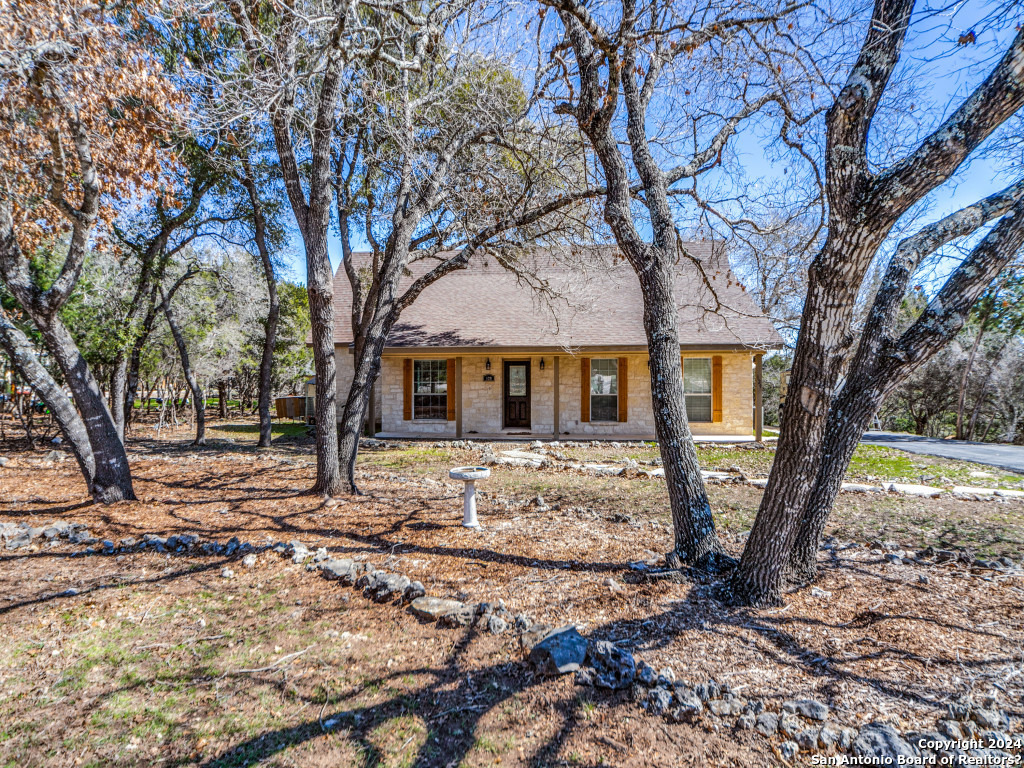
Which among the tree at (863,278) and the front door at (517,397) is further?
the front door at (517,397)

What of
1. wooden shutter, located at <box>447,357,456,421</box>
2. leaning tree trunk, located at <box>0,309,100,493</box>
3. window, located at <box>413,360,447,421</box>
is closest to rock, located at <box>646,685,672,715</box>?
leaning tree trunk, located at <box>0,309,100,493</box>

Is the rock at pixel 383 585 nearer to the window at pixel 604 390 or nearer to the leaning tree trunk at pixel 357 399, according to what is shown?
the leaning tree trunk at pixel 357 399

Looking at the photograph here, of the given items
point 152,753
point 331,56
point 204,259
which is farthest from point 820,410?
point 204,259

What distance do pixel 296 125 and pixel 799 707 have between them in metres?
7.77

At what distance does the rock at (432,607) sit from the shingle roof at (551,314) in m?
7.80

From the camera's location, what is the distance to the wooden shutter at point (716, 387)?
40.2 feet

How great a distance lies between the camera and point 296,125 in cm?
656

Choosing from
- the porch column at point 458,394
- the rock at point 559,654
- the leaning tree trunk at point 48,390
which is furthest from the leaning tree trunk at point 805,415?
the porch column at point 458,394

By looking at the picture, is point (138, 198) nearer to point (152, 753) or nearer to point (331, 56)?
point (331, 56)

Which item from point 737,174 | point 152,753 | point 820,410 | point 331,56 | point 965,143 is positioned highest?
point 331,56

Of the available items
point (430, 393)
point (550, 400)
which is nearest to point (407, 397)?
point (430, 393)

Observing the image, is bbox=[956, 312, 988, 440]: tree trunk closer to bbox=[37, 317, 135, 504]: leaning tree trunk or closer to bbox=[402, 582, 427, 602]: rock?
bbox=[402, 582, 427, 602]: rock

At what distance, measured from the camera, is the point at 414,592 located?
11.1 feet

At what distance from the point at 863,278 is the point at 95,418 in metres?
7.30
